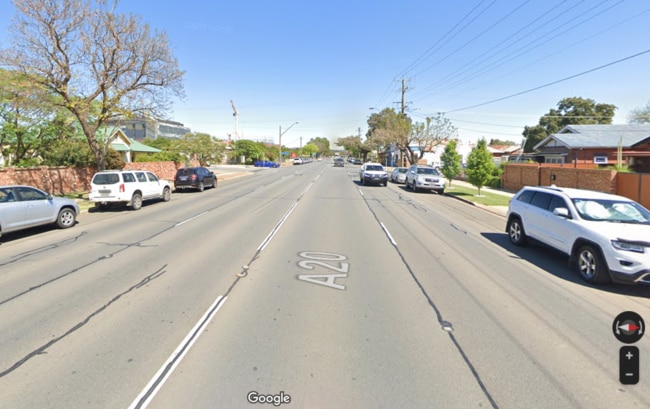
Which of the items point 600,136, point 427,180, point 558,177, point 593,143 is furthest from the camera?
point 600,136

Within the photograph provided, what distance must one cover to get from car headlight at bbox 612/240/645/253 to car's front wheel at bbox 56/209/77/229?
13.6 metres

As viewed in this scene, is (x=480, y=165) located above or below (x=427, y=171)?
above

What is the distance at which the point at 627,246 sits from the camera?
558 cm

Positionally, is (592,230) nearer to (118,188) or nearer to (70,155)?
(118,188)

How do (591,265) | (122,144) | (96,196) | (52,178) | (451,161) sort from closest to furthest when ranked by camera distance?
(591,265) → (96,196) → (52,178) → (451,161) → (122,144)

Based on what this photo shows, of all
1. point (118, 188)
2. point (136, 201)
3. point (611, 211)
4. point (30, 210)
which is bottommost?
point (136, 201)

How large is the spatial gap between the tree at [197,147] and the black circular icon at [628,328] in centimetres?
3525

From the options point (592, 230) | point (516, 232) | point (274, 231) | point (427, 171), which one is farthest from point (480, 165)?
point (274, 231)

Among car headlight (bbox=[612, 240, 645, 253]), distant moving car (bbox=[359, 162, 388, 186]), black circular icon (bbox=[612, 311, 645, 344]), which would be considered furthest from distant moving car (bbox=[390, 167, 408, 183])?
black circular icon (bbox=[612, 311, 645, 344])

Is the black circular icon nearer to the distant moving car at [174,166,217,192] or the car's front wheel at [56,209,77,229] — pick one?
the car's front wheel at [56,209,77,229]

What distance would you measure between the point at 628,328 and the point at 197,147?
35594 millimetres

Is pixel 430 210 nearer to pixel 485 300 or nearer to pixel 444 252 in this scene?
pixel 444 252

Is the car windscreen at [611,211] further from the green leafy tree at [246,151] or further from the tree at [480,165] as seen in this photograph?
the green leafy tree at [246,151]

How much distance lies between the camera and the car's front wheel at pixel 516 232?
342 inches
